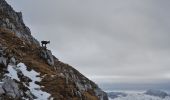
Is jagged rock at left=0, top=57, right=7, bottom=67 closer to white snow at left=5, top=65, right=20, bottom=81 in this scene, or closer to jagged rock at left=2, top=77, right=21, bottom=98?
white snow at left=5, top=65, right=20, bottom=81

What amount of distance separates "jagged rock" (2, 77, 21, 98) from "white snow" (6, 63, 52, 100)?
17.4ft

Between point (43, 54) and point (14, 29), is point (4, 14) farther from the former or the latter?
point (43, 54)

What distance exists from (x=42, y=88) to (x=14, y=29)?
9084 centimetres

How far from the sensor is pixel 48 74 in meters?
104

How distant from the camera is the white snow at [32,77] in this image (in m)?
85.3

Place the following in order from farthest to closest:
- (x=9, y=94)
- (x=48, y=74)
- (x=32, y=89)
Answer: (x=48, y=74) < (x=32, y=89) < (x=9, y=94)

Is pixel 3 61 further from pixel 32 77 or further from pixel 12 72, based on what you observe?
pixel 32 77

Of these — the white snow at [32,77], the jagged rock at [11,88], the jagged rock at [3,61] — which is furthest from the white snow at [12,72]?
the jagged rock at [11,88]

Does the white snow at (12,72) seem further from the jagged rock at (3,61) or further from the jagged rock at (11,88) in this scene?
the jagged rock at (11,88)

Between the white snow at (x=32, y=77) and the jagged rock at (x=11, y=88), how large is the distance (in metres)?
5.31

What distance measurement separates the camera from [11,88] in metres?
78.2

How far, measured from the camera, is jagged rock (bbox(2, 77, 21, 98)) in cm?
7706

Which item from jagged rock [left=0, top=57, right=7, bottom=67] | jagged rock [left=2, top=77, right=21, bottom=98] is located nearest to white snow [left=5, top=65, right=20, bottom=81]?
jagged rock [left=0, top=57, right=7, bottom=67]

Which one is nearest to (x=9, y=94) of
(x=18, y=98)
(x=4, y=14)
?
(x=18, y=98)
